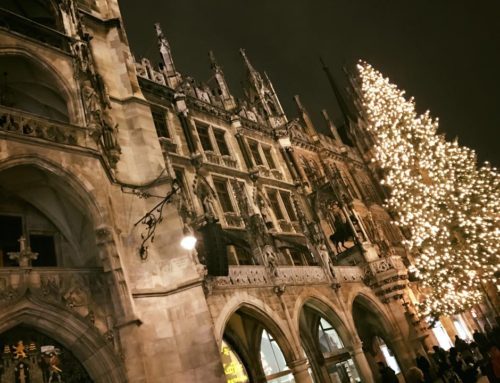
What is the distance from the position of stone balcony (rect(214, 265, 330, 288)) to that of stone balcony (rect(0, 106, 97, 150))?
6302mm

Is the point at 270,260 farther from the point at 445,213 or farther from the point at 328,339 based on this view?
the point at 445,213

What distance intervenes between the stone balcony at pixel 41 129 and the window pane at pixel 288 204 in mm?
14401

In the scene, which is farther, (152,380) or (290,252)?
(290,252)

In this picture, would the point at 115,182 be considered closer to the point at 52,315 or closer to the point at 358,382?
the point at 52,315

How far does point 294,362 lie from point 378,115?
1857cm

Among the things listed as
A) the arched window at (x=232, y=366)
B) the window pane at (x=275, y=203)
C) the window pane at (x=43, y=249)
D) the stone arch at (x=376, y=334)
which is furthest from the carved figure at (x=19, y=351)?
the window pane at (x=275, y=203)

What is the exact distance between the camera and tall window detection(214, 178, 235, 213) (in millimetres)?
20359

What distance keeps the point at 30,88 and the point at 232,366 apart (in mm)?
12563

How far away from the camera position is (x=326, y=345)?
20594mm

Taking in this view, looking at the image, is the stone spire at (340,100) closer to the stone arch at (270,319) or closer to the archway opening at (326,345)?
the archway opening at (326,345)

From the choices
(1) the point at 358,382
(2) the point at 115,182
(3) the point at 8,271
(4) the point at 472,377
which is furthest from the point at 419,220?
(3) the point at 8,271

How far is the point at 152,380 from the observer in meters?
10.2

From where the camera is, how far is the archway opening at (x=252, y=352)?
16.6m

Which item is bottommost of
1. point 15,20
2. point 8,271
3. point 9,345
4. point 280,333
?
point 280,333
